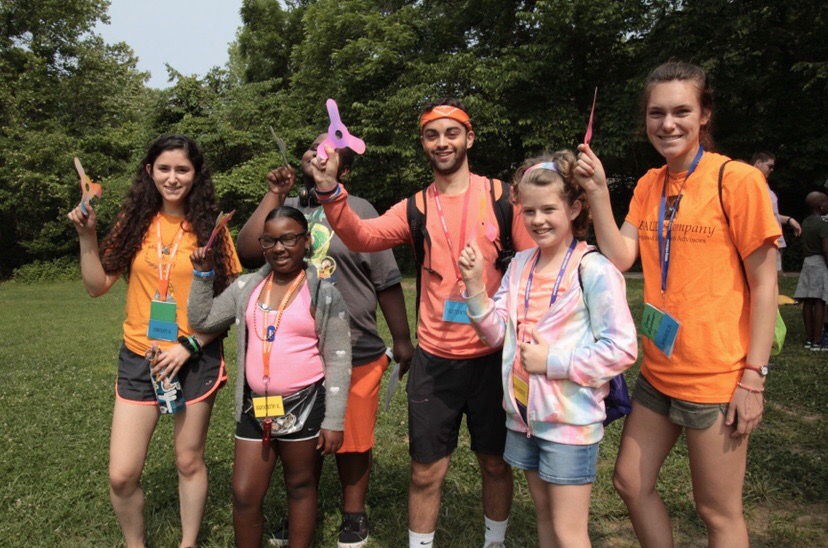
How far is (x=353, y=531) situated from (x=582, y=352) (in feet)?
6.07

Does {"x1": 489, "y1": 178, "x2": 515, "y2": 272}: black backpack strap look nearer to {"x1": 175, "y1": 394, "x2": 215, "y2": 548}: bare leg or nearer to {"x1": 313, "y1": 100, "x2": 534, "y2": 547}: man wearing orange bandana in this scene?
{"x1": 313, "y1": 100, "x2": 534, "y2": 547}: man wearing orange bandana

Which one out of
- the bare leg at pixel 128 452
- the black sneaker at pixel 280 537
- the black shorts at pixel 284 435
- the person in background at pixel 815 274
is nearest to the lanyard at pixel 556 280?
the black shorts at pixel 284 435

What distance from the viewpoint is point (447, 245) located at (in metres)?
2.95

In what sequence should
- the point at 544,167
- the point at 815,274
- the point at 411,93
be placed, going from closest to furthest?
the point at 544,167 → the point at 815,274 → the point at 411,93

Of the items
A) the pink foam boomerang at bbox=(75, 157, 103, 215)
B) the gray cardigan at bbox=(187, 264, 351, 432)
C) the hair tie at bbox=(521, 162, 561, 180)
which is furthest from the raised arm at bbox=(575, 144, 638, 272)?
the pink foam boomerang at bbox=(75, 157, 103, 215)

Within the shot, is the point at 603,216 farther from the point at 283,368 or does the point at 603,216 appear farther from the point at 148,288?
the point at 148,288

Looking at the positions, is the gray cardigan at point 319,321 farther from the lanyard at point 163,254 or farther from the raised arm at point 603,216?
the raised arm at point 603,216

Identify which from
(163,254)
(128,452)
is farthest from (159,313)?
(128,452)

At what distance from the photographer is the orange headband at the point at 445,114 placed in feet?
9.86

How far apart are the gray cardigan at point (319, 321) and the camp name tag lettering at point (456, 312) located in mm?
494

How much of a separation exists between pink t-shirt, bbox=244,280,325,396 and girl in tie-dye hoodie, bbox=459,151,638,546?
813 mm

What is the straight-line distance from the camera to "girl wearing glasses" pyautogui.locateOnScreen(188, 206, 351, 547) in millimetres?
2824

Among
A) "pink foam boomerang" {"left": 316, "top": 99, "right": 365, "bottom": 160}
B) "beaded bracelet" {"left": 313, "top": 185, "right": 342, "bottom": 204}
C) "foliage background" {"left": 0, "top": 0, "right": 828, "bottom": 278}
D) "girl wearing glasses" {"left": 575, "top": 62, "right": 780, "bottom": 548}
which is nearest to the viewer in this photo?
"girl wearing glasses" {"left": 575, "top": 62, "right": 780, "bottom": 548}

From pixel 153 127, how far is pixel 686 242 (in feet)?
79.6
